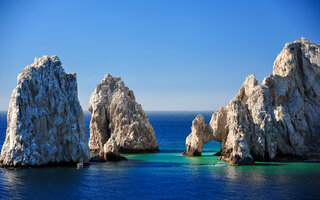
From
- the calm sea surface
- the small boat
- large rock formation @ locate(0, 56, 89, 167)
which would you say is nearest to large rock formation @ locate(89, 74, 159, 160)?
the calm sea surface

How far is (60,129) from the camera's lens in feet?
214

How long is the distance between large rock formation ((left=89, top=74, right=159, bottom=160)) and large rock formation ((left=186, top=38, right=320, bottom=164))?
45.7ft

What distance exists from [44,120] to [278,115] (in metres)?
42.7

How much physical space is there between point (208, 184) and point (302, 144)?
103 feet

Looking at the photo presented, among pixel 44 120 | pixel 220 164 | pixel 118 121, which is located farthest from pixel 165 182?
pixel 118 121

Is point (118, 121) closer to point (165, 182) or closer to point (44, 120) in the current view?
point (44, 120)

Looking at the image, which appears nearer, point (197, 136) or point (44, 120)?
point (44, 120)

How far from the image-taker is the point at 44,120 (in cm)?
6338

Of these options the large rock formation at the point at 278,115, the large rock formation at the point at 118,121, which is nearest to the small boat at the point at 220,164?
the large rock formation at the point at 278,115

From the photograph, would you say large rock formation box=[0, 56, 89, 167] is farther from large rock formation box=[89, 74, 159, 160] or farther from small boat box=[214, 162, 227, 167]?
large rock formation box=[89, 74, 159, 160]

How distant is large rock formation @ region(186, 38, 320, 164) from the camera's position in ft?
233

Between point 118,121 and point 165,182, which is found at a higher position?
point 118,121

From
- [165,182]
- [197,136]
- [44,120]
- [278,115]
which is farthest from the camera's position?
[197,136]

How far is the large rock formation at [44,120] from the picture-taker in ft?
198
